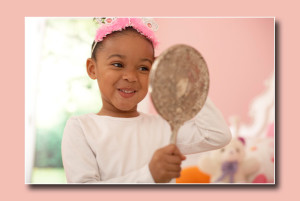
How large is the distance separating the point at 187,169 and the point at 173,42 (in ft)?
1.75

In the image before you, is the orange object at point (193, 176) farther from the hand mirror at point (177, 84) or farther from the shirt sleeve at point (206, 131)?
the hand mirror at point (177, 84)

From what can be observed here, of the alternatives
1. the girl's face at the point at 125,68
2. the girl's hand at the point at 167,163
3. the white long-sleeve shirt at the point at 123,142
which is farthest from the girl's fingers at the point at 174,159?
the girl's face at the point at 125,68

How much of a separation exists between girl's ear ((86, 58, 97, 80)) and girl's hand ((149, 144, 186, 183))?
17.2 inches

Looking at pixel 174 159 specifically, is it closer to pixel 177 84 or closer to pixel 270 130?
pixel 177 84

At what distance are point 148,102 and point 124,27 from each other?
1.01ft

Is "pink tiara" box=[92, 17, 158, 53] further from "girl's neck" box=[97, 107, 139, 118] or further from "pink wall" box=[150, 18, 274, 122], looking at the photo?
"girl's neck" box=[97, 107, 139, 118]

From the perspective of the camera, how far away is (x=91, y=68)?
4.76ft

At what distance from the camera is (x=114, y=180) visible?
4.46ft

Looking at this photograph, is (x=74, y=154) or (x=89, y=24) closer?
(x=74, y=154)

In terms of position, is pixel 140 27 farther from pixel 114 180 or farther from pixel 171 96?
pixel 114 180

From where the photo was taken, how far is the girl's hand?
1120 millimetres

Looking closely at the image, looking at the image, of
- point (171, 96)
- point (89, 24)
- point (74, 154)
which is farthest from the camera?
point (89, 24)

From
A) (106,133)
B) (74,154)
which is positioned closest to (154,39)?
(106,133)

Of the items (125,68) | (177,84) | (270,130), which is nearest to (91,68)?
(125,68)
